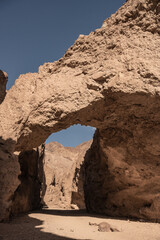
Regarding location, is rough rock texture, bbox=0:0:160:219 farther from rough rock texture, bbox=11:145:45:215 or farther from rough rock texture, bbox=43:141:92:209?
rough rock texture, bbox=43:141:92:209

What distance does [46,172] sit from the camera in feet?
57.8

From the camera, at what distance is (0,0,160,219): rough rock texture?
14.8 feet

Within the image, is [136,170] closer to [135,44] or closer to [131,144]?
[131,144]

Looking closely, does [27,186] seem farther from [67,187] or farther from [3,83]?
[67,187]

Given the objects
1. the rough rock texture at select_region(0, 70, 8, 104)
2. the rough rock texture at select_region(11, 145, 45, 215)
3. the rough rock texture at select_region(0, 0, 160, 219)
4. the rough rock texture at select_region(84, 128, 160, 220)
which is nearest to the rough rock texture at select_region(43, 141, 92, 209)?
the rough rock texture at select_region(11, 145, 45, 215)

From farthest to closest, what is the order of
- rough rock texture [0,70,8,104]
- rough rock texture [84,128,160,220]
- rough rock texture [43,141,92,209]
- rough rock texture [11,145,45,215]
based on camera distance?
rough rock texture [43,141,92,209], rough rock texture [0,70,8,104], rough rock texture [11,145,45,215], rough rock texture [84,128,160,220]

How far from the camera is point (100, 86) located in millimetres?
4750

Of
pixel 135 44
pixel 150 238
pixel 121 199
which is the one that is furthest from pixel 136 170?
pixel 135 44

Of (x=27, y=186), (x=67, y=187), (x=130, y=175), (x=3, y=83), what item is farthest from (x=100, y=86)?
(x=67, y=187)

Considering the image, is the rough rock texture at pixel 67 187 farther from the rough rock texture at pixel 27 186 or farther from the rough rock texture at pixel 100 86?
the rough rock texture at pixel 100 86

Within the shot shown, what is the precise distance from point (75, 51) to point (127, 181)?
4.32m

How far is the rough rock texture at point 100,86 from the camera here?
4.52m

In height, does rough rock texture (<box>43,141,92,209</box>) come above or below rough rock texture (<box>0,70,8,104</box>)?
below

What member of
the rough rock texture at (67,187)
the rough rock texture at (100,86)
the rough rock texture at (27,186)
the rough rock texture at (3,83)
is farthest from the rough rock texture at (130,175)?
the rough rock texture at (67,187)
